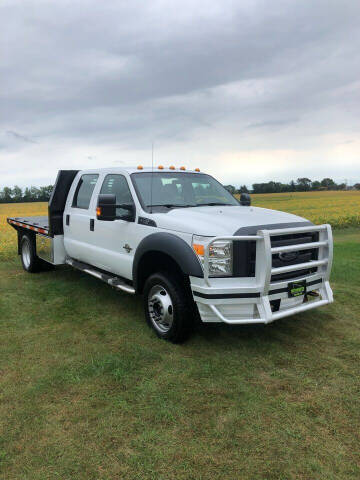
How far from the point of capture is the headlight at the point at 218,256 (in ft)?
12.2

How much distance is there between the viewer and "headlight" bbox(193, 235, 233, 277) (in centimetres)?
373

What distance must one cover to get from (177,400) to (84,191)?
3939mm

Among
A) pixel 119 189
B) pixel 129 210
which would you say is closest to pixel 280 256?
pixel 129 210

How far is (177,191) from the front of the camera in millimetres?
5160

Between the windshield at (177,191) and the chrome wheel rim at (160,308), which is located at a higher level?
the windshield at (177,191)

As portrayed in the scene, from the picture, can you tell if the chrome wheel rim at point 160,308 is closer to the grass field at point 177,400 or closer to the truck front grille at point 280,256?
the grass field at point 177,400

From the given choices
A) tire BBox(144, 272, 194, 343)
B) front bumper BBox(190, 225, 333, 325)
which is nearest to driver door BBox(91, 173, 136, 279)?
tire BBox(144, 272, 194, 343)

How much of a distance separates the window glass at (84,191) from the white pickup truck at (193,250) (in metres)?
0.02

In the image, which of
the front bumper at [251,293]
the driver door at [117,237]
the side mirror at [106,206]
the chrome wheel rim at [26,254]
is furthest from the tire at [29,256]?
the front bumper at [251,293]

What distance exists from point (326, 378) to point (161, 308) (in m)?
1.83

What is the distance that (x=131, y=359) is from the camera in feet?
12.9

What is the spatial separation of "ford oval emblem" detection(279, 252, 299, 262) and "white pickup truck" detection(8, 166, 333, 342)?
1cm

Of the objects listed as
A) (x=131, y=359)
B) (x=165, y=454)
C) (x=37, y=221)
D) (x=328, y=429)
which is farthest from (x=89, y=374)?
(x=37, y=221)

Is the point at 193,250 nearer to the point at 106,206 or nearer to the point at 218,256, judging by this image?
the point at 218,256
